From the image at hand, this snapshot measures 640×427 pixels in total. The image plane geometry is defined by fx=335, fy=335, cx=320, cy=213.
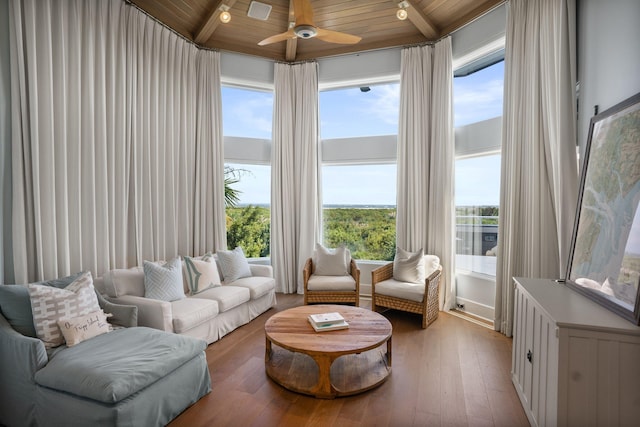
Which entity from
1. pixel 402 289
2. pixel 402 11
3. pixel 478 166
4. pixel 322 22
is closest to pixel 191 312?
pixel 402 289

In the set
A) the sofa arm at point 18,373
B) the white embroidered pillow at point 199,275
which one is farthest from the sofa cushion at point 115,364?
the white embroidered pillow at point 199,275

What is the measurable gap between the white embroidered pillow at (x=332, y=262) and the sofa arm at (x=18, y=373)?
3252mm

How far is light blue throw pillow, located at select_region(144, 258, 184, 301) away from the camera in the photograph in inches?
135

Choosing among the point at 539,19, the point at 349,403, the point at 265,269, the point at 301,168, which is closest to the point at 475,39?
the point at 539,19

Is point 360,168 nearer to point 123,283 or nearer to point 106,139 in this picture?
point 106,139

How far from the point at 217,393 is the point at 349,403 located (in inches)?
41.0

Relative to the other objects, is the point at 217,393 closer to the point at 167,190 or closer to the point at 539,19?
the point at 167,190

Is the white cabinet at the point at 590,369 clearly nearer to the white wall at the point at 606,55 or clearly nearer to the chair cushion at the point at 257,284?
the white wall at the point at 606,55

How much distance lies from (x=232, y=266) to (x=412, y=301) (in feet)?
7.87

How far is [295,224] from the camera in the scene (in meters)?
5.64

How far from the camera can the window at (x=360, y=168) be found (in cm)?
543

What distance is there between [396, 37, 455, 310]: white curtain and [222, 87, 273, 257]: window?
227cm

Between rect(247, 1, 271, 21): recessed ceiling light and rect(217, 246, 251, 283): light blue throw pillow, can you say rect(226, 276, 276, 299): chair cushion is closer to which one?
rect(217, 246, 251, 283): light blue throw pillow

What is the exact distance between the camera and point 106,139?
3621 millimetres
